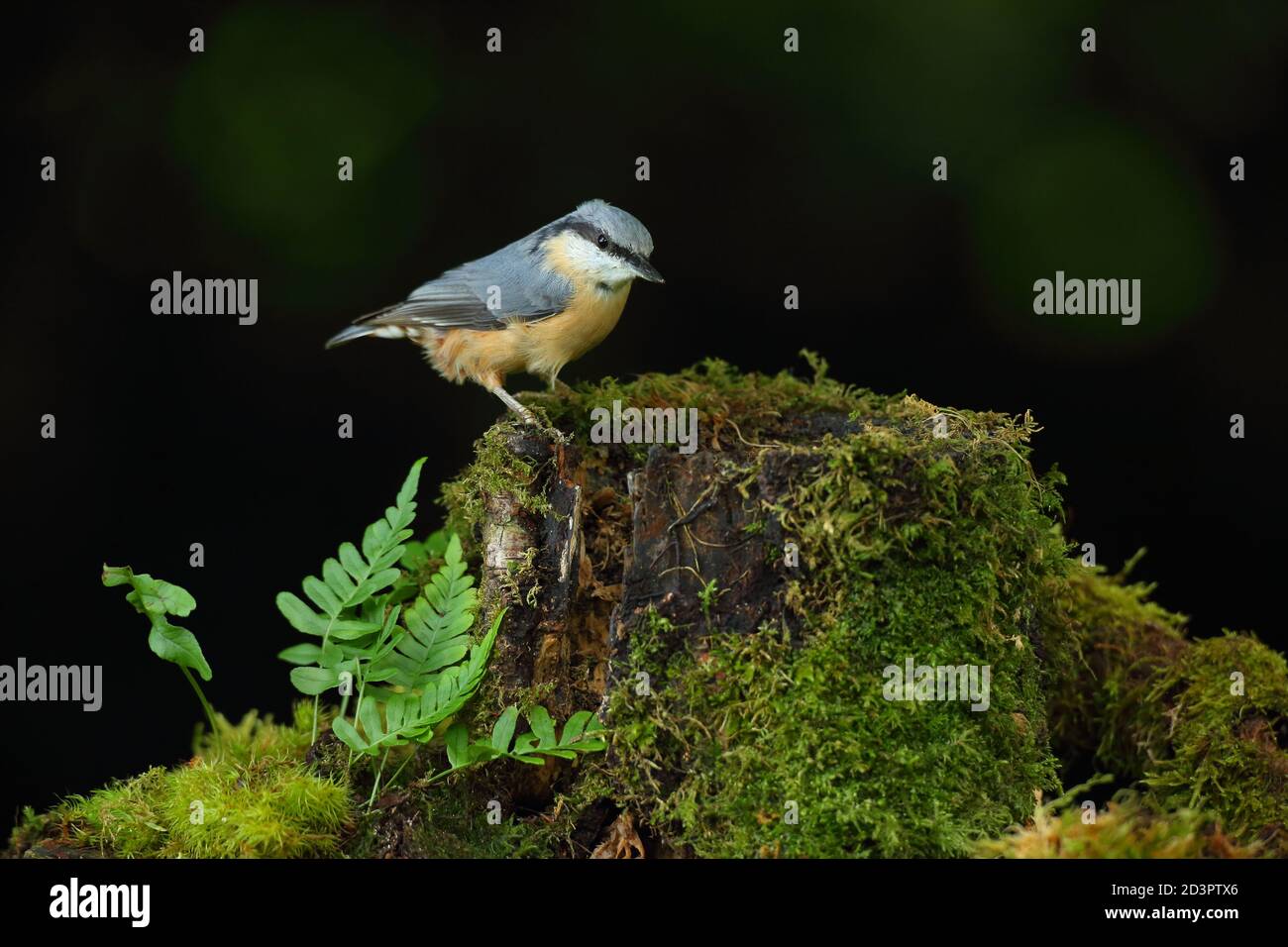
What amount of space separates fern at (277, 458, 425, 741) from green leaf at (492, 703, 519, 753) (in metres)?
0.41

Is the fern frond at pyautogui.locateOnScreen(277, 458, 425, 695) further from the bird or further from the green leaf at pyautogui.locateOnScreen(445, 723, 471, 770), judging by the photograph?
the bird

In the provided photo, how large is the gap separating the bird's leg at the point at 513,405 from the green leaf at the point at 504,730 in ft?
2.69

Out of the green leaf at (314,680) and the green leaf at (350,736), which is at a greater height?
the green leaf at (314,680)

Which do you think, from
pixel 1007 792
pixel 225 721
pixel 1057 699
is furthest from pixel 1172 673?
pixel 225 721

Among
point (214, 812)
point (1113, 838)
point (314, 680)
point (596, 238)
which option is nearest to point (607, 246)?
point (596, 238)

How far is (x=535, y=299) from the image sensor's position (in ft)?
12.8

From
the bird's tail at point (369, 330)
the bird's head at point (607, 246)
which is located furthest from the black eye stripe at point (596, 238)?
the bird's tail at point (369, 330)

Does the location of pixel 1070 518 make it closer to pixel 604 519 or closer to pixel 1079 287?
pixel 1079 287

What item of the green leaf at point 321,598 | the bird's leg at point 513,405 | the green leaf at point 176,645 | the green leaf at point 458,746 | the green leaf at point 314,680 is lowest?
the green leaf at point 458,746

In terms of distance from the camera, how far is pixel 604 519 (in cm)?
350

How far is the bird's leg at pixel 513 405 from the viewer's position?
3467 mm

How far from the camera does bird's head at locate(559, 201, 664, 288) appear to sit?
3.75m

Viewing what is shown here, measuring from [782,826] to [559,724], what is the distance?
70 cm

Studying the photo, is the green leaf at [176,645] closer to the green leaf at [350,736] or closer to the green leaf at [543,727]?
the green leaf at [350,736]
